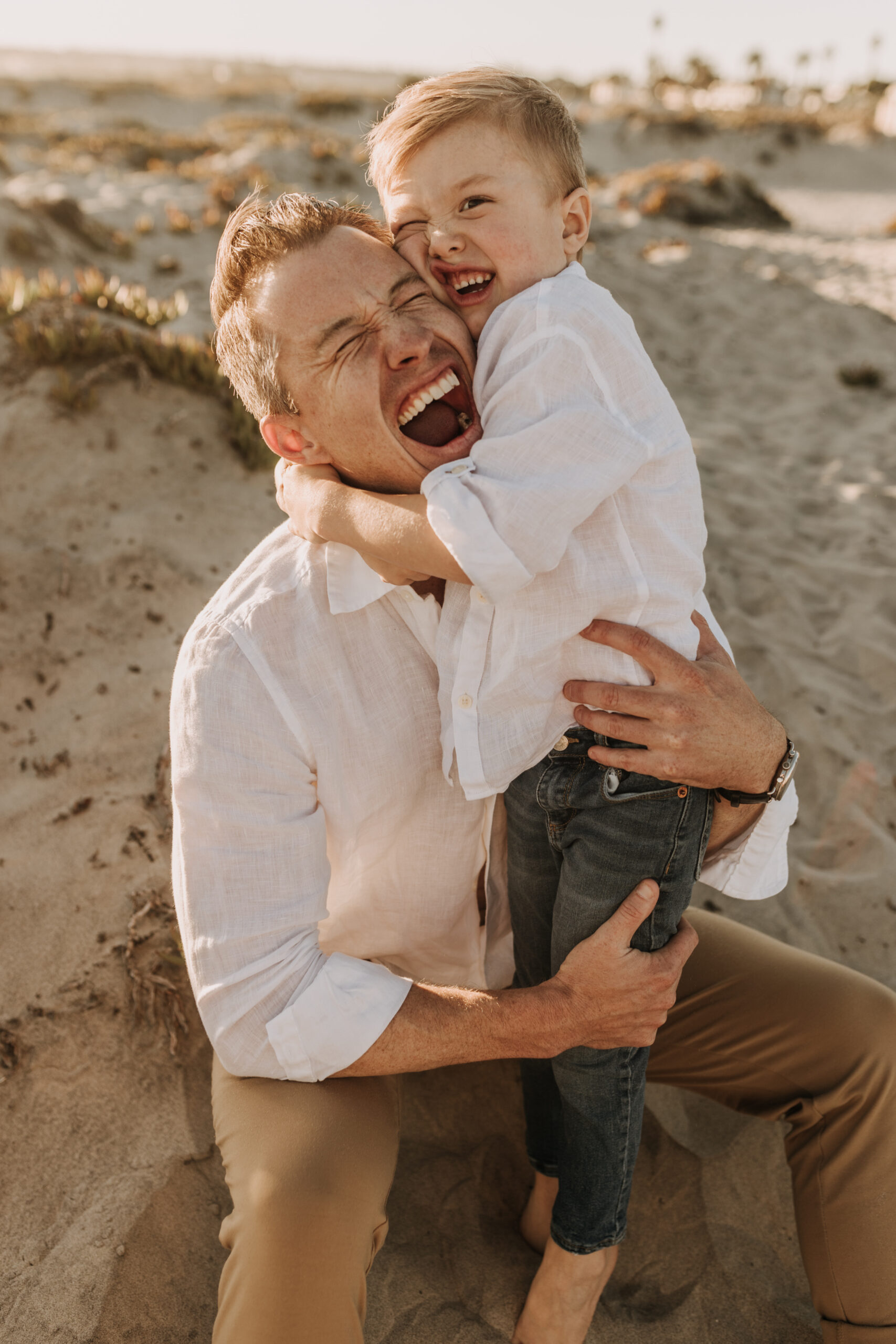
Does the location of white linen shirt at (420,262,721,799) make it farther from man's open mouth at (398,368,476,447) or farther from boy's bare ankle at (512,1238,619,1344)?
boy's bare ankle at (512,1238,619,1344)

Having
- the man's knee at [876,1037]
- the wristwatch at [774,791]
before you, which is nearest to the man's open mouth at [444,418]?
the wristwatch at [774,791]

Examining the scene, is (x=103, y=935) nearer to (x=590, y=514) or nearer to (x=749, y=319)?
(x=590, y=514)

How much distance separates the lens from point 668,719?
76.0 inches

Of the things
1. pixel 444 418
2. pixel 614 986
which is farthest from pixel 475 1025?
pixel 444 418

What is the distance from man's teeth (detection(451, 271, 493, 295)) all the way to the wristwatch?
130 centimetres

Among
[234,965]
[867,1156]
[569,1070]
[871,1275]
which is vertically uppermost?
[234,965]

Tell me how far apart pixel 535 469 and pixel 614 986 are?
1.12 metres

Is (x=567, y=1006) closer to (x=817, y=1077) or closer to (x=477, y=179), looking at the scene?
(x=817, y=1077)

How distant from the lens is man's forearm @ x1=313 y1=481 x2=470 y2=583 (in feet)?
5.82

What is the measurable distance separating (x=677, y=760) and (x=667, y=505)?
56cm

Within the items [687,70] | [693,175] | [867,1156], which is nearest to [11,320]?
[867,1156]

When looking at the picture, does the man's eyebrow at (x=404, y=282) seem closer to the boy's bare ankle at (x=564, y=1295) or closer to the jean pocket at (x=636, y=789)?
the jean pocket at (x=636, y=789)

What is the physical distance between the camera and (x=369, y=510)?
6.20ft

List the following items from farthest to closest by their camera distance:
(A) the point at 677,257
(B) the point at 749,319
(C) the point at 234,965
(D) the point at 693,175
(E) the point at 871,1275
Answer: (D) the point at 693,175 → (A) the point at 677,257 → (B) the point at 749,319 → (E) the point at 871,1275 → (C) the point at 234,965
